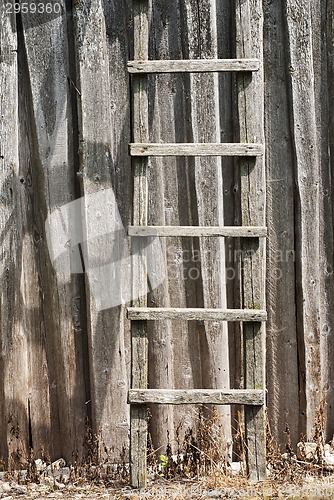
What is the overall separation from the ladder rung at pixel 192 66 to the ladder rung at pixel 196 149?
0.41 metres

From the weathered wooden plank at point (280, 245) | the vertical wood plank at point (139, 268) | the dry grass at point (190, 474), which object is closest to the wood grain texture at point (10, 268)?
the dry grass at point (190, 474)

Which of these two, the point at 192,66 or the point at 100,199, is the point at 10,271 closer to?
the point at 100,199

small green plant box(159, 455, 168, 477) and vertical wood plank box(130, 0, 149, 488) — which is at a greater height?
vertical wood plank box(130, 0, 149, 488)

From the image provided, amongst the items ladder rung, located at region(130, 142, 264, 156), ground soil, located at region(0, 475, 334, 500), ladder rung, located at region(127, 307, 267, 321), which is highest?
ladder rung, located at region(130, 142, 264, 156)

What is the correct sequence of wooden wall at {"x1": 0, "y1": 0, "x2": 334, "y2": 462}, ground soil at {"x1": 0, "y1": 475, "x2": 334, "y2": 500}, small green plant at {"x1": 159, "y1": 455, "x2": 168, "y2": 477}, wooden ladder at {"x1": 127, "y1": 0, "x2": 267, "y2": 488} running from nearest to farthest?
1. ground soil at {"x1": 0, "y1": 475, "x2": 334, "y2": 500}
2. wooden ladder at {"x1": 127, "y1": 0, "x2": 267, "y2": 488}
3. small green plant at {"x1": 159, "y1": 455, "x2": 168, "y2": 477}
4. wooden wall at {"x1": 0, "y1": 0, "x2": 334, "y2": 462}

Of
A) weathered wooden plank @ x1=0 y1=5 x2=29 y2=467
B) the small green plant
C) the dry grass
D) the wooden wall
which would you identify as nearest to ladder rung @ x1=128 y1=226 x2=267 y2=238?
the wooden wall

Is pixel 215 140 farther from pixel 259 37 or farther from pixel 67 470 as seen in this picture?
pixel 67 470

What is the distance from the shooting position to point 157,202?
13.8ft

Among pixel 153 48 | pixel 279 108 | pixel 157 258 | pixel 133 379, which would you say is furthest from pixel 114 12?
pixel 133 379

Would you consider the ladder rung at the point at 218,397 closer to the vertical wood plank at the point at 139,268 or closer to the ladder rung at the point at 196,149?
the vertical wood plank at the point at 139,268

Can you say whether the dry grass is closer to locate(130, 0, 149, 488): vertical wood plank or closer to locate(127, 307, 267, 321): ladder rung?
locate(130, 0, 149, 488): vertical wood plank

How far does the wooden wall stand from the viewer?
13.5ft

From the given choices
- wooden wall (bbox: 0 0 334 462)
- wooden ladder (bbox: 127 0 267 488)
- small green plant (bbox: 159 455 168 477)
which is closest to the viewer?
wooden ladder (bbox: 127 0 267 488)

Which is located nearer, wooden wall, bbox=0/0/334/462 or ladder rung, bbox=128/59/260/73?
ladder rung, bbox=128/59/260/73
